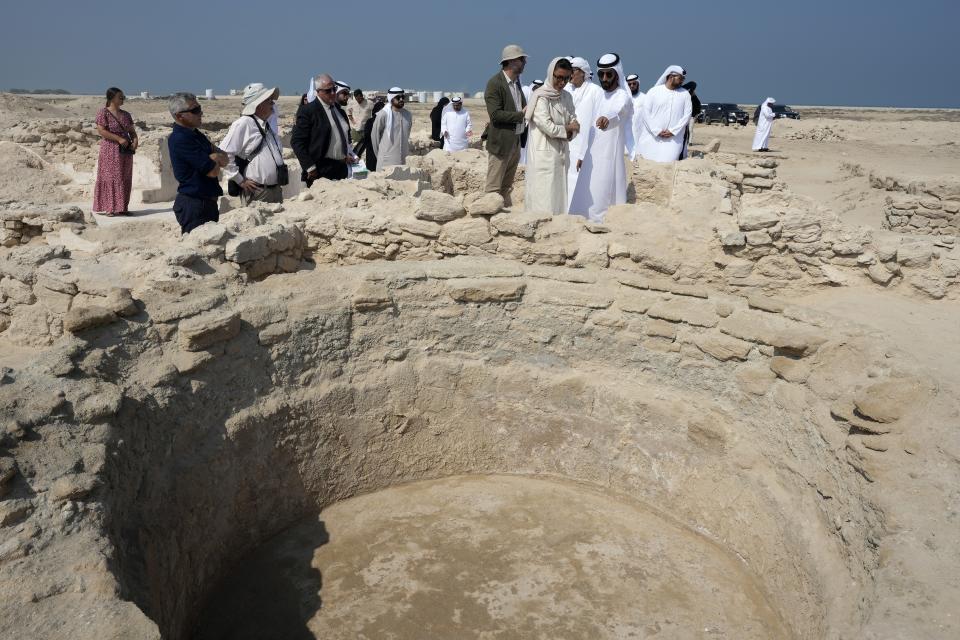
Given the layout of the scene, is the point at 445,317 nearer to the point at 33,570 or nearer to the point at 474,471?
the point at 474,471

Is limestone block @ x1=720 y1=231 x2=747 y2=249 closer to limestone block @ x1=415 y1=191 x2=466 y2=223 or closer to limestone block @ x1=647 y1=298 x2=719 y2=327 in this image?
limestone block @ x1=647 y1=298 x2=719 y2=327

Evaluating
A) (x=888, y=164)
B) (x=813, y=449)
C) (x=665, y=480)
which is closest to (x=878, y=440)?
(x=813, y=449)

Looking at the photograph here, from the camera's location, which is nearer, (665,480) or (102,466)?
(102,466)

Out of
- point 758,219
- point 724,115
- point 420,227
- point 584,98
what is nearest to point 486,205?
point 420,227

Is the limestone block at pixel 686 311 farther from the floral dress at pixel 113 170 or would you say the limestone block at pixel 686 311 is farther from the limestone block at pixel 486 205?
the floral dress at pixel 113 170

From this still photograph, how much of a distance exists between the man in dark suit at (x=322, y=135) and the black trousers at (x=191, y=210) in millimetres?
1514

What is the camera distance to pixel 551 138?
20.0 ft

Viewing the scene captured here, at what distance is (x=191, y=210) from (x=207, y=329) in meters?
1.48

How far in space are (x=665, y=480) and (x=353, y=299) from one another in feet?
8.28

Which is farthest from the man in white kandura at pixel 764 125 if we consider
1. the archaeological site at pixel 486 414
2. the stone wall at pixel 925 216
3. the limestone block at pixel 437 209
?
the limestone block at pixel 437 209

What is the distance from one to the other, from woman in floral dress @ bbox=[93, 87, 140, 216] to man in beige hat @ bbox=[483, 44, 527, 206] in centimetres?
468

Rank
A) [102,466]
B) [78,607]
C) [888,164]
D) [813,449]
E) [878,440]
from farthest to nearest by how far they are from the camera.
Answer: [888,164] → [813,449] → [878,440] → [102,466] → [78,607]

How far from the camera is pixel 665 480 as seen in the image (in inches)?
193

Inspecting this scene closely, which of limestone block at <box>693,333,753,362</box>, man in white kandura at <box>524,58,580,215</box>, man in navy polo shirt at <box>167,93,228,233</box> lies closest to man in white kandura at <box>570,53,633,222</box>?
man in white kandura at <box>524,58,580,215</box>
